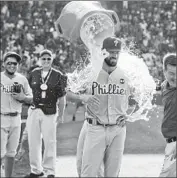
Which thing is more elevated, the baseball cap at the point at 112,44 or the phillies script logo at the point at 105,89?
the baseball cap at the point at 112,44

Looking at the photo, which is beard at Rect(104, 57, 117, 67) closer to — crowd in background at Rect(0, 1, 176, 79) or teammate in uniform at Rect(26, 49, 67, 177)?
teammate in uniform at Rect(26, 49, 67, 177)

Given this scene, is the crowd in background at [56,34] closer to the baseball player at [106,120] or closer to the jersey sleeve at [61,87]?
the jersey sleeve at [61,87]

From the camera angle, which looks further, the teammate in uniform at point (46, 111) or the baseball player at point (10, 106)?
the teammate in uniform at point (46, 111)

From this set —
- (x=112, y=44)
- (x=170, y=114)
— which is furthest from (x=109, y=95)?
(x=170, y=114)

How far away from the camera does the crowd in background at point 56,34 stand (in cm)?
1761

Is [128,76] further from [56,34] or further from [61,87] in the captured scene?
[56,34]

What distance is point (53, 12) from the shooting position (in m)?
19.9

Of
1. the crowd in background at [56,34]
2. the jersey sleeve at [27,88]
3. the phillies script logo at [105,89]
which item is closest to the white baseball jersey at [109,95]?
the phillies script logo at [105,89]

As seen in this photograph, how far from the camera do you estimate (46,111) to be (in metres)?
7.52

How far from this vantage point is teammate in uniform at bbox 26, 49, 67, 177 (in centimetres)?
750

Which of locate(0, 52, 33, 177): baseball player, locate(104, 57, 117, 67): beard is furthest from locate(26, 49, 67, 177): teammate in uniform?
locate(104, 57, 117, 67): beard

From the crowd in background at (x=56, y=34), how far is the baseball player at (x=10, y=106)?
7.94 m

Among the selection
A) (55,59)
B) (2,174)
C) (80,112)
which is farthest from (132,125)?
→ (2,174)

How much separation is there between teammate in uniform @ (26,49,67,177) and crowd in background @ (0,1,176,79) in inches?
312
